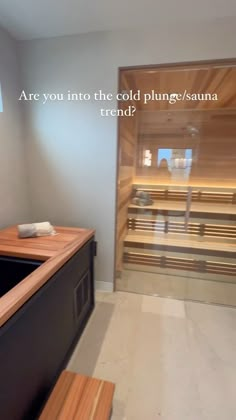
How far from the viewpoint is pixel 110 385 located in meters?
1.02

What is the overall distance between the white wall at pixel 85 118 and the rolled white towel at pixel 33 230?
1.48ft

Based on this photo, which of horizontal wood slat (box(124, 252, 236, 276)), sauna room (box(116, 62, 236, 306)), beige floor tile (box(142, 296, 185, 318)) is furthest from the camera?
horizontal wood slat (box(124, 252, 236, 276))

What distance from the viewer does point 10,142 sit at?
5.74 feet

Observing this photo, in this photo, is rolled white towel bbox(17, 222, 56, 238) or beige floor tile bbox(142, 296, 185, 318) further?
beige floor tile bbox(142, 296, 185, 318)

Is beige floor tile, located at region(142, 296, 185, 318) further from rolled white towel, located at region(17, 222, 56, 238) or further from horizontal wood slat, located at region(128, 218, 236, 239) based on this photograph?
rolled white towel, located at region(17, 222, 56, 238)

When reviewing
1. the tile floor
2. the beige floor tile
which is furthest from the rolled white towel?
the beige floor tile

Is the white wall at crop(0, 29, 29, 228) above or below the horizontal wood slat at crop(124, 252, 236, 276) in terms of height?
above

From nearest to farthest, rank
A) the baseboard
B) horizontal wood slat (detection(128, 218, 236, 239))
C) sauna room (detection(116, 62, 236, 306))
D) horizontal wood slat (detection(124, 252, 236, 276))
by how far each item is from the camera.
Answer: the baseboard
sauna room (detection(116, 62, 236, 306))
horizontal wood slat (detection(124, 252, 236, 276))
horizontal wood slat (detection(128, 218, 236, 239))

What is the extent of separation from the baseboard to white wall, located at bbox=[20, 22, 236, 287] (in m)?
0.04

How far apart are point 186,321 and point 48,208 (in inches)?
62.7

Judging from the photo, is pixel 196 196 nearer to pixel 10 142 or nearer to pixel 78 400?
pixel 10 142

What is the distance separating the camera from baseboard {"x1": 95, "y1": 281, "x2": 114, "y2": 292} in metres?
2.10

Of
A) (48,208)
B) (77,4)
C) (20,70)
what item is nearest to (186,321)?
(48,208)

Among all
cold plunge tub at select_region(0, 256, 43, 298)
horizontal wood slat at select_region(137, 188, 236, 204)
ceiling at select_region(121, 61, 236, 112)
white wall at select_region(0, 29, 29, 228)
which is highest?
ceiling at select_region(121, 61, 236, 112)
